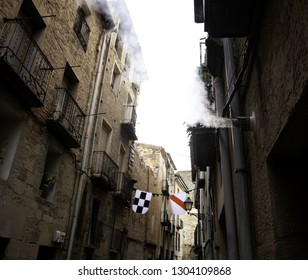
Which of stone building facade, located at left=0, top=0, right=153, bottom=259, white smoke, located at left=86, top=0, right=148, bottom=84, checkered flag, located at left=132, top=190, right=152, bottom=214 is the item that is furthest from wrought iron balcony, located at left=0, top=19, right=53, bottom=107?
checkered flag, located at left=132, top=190, right=152, bottom=214

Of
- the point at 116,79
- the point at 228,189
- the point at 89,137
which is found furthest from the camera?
the point at 116,79

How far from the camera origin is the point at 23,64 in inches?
252

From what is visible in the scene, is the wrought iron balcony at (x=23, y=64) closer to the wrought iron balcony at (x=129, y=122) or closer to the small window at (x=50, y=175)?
the small window at (x=50, y=175)

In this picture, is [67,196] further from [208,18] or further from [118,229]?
[208,18]

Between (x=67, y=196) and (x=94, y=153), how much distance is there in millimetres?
2510

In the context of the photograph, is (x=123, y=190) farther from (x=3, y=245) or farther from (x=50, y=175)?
(x=3, y=245)

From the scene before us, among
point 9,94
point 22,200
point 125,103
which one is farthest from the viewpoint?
point 125,103

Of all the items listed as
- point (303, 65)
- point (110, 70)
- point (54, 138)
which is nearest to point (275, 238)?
point (303, 65)

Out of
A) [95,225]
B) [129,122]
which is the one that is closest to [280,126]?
[95,225]

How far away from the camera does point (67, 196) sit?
877 centimetres

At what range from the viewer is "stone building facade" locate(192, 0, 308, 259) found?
6.30 ft

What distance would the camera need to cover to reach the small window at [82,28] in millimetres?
9844

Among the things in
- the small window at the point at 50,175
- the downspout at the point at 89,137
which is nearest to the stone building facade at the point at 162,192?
the downspout at the point at 89,137

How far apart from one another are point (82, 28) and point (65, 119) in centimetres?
387
